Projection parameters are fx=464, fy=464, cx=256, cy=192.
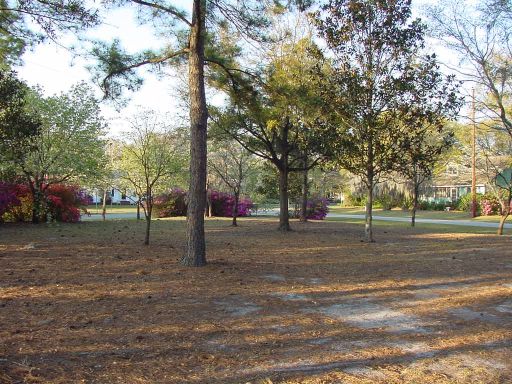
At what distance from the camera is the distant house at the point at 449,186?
46438 mm

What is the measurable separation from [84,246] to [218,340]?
24.7 feet

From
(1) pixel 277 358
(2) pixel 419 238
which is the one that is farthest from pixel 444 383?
(2) pixel 419 238

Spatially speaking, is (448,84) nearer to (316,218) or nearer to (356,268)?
(356,268)

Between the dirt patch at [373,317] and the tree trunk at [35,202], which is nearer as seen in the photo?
the dirt patch at [373,317]

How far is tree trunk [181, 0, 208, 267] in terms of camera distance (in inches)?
328

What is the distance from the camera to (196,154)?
328 inches

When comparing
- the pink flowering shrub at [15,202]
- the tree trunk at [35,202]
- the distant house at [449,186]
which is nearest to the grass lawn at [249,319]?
the tree trunk at [35,202]

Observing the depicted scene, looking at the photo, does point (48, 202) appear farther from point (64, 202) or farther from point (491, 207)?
point (491, 207)

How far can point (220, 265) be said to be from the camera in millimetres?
8703

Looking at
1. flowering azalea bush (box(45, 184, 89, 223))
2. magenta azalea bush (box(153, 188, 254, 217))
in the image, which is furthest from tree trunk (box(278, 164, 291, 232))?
magenta azalea bush (box(153, 188, 254, 217))

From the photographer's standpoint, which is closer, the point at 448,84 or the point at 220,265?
the point at 220,265

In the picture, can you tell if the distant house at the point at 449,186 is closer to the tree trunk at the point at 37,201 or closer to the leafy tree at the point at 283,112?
the leafy tree at the point at 283,112

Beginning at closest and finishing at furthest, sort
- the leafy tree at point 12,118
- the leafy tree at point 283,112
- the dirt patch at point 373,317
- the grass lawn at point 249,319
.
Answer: the grass lawn at point 249,319
the dirt patch at point 373,317
the leafy tree at point 12,118
the leafy tree at point 283,112

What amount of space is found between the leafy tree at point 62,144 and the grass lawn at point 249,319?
8338 mm
